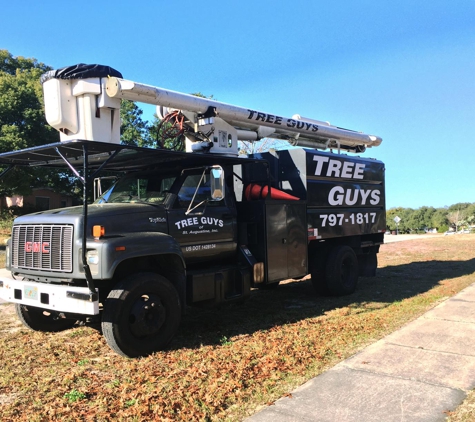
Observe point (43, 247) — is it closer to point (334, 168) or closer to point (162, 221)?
point (162, 221)

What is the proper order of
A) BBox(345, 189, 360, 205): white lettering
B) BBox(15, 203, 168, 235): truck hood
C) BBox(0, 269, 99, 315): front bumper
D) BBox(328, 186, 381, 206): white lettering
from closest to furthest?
1. BBox(0, 269, 99, 315): front bumper
2. BBox(15, 203, 168, 235): truck hood
3. BBox(328, 186, 381, 206): white lettering
4. BBox(345, 189, 360, 205): white lettering

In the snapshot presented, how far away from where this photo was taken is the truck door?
5.96m

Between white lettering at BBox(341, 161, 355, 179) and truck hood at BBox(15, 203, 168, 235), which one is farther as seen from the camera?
white lettering at BBox(341, 161, 355, 179)

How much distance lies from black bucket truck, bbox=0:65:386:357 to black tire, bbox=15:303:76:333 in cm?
1

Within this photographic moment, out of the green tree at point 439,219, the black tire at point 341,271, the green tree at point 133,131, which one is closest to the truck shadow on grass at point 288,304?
the black tire at point 341,271

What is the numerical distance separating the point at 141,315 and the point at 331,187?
16.0 feet

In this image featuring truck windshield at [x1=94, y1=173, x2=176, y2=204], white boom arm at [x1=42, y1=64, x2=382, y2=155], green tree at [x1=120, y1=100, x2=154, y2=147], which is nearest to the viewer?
white boom arm at [x1=42, y1=64, x2=382, y2=155]

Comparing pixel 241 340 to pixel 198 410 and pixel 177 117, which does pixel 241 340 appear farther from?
pixel 177 117

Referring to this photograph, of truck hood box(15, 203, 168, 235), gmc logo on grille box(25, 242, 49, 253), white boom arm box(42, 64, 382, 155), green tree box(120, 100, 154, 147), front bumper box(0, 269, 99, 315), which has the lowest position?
front bumper box(0, 269, 99, 315)

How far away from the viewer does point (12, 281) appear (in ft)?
17.5

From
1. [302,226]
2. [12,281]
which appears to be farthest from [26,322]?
[302,226]

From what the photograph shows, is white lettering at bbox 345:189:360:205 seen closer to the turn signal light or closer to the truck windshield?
the truck windshield

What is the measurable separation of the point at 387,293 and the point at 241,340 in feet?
14.4

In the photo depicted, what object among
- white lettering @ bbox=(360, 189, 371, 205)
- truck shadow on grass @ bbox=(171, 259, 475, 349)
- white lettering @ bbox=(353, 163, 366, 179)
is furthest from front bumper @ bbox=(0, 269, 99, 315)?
white lettering @ bbox=(360, 189, 371, 205)
